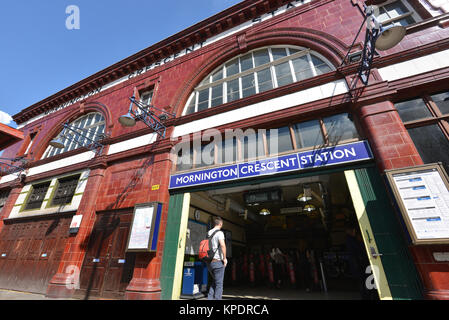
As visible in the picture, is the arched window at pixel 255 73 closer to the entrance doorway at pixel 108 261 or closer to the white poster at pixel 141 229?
the white poster at pixel 141 229

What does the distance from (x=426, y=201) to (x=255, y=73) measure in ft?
22.0

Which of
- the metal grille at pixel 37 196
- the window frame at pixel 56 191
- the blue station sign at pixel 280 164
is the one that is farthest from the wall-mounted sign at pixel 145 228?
the metal grille at pixel 37 196

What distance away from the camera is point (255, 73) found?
823 centimetres

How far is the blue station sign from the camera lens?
5.14 m

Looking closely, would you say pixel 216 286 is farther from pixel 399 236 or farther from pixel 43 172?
pixel 43 172

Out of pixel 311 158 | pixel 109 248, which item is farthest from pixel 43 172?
pixel 311 158

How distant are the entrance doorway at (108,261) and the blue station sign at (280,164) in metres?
2.72

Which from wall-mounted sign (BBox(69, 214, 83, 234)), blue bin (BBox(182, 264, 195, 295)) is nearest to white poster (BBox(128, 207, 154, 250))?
blue bin (BBox(182, 264, 195, 295))

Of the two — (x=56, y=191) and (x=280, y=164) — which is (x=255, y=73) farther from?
(x=56, y=191)

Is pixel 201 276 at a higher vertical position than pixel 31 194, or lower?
lower

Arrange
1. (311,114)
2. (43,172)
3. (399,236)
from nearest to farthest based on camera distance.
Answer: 1. (399,236)
2. (311,114)
3. (43,172)

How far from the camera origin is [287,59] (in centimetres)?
776

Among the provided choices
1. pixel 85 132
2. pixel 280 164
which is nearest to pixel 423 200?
pixel 280 164

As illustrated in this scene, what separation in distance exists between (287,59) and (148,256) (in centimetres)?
859
